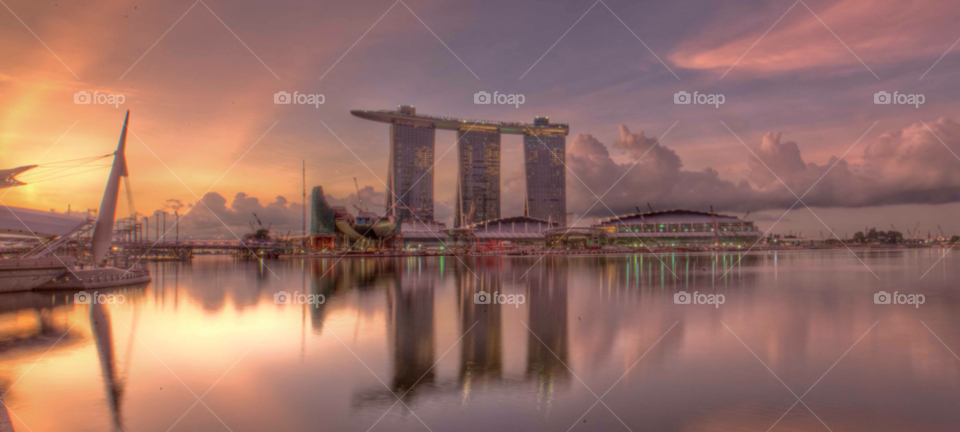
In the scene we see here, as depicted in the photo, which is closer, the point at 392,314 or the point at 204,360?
the point at 204,360

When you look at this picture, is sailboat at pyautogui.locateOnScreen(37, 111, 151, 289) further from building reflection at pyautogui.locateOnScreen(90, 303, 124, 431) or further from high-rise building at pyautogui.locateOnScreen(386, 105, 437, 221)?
high-rise building at pyautogui.locateOnScreen(386, 105, 437, 221)

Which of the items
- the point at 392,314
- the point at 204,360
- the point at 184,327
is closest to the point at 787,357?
the point at 392,314

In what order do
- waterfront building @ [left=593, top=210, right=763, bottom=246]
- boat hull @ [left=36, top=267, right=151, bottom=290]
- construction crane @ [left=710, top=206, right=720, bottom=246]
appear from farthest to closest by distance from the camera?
1. waterfront building @ [left=593, top=210, right=763, bottom=246]
2. construction crane @ [left=710, top=206, right=720, bottom=246]
3. boat hull @ [left=36, top=267, right=151, bottom=290]

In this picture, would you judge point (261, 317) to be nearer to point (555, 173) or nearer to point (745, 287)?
point (745, 287)

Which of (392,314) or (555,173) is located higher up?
(555,173)

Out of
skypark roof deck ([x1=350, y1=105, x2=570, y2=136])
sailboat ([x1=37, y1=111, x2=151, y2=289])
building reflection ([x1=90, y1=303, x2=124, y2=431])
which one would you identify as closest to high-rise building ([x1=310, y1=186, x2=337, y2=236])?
skypark roof deck ([x1=350, y1=105, x2=570, y2=136])
